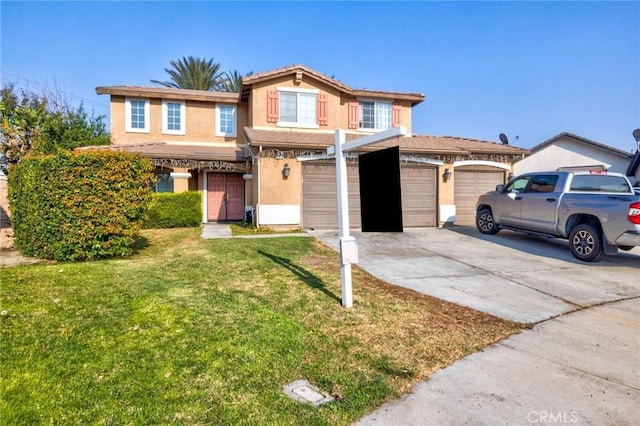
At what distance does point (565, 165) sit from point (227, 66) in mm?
24327

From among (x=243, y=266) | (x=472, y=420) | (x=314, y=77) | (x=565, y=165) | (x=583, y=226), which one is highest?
(x=314, y=77)

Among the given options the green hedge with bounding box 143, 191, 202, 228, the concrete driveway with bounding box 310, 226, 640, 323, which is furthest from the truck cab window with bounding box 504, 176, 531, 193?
the green hedge with bounding box 143, 191, 202, 228

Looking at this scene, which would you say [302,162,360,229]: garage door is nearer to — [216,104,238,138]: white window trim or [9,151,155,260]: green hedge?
[9,151,155,260]: green hedge

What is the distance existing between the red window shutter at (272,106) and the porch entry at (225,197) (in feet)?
10.8

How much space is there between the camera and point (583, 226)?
28.2 ft

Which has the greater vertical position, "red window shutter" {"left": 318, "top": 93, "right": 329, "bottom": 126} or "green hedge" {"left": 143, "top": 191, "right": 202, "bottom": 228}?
"red window shutter" {"left": 318, "top": 93, "right": 329, "bottom": 126}

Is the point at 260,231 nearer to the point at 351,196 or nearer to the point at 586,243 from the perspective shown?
the point at 351,196

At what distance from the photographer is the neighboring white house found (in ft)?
69.7

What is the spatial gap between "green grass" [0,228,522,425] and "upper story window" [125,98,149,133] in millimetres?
11499

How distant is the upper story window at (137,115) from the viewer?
16.5 m

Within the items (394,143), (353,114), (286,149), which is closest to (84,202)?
(286,149)

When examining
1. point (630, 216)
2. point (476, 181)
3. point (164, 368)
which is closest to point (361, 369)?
point (164, 368)

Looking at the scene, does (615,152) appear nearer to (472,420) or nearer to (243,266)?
(243,266)

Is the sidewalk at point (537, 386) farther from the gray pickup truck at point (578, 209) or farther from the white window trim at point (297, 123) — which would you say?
the white window trim at point (297, 123)
